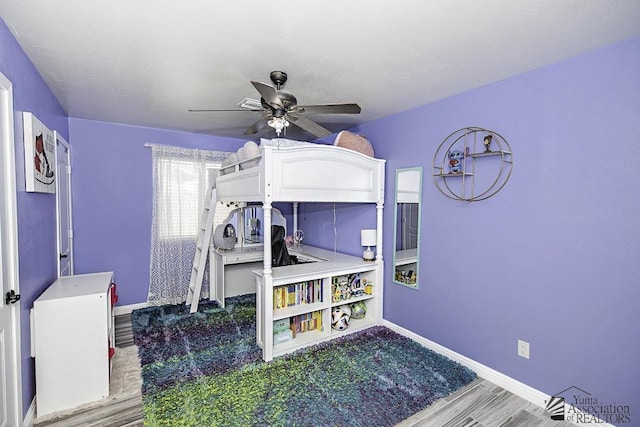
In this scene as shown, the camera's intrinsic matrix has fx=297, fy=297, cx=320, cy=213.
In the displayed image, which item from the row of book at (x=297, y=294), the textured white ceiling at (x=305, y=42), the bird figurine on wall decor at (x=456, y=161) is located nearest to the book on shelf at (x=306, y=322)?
the row of book at (x=297, y=294)

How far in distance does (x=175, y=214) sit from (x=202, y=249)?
2.14 ft

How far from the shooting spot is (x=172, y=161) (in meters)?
3.97

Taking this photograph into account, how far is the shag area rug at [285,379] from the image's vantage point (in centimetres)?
196

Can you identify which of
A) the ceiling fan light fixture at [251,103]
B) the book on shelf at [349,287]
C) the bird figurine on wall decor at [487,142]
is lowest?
the book on shelf at [349,287]

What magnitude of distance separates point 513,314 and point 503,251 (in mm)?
475

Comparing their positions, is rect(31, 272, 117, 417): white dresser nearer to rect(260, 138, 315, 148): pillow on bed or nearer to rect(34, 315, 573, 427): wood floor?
rect(34, 315, 573, 427): wood floor

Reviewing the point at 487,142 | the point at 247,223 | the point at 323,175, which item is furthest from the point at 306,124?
the point at 247,223

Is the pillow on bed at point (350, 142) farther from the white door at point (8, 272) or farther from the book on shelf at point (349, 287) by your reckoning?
the white door at point (8, 272)

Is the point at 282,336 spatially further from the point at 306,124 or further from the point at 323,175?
the point at 306,124

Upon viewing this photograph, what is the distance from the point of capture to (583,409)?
1.91 metres

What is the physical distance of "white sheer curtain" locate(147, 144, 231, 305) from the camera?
12.8 ft

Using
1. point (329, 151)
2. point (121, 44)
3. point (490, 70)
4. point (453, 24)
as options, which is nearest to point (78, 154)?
point (121, 44)

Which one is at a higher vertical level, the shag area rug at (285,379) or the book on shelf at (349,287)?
the book on shelf at (349,287)

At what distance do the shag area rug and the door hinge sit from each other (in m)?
1.05
